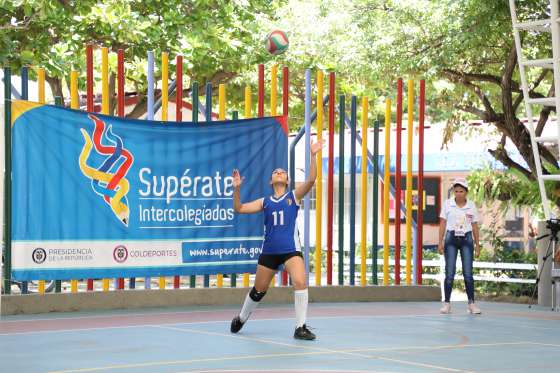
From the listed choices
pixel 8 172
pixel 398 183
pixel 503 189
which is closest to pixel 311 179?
pixel 8 172

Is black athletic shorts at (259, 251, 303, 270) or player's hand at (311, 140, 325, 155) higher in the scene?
player's hand at (311, 140, 325, 155)

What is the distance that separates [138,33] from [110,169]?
7298mm

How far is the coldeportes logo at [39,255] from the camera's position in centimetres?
1404

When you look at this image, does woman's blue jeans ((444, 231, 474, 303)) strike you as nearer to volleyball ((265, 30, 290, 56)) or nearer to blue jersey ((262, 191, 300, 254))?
volleyball ((265, 30, 290, 56))

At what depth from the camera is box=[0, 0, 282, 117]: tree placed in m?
21.1

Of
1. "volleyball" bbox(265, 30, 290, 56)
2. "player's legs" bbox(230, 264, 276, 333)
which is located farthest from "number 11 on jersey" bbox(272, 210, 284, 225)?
"volleyball" bbox(265, 30, 290, 56)

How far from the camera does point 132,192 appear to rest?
15008mm

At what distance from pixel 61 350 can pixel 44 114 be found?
175 inches

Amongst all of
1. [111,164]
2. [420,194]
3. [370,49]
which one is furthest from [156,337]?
[370,49]

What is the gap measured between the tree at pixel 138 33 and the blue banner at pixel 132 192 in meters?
4.81

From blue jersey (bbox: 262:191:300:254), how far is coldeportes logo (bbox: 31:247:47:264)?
349cm

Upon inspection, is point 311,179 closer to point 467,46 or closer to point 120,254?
point 120,254

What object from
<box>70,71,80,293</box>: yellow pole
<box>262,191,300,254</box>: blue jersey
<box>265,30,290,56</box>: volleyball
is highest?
<box>265,30,290,56</box>: volleyball

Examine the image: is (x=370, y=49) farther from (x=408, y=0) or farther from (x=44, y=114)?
(x=44, y=114)
